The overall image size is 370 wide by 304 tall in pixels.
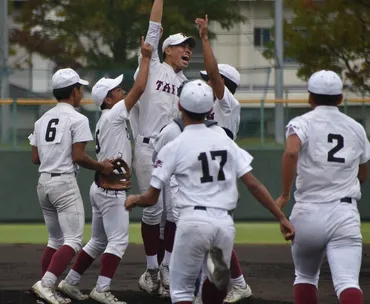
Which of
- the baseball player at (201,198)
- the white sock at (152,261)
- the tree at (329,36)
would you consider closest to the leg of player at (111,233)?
the white sock at (152,261)

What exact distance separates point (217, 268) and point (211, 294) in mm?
325

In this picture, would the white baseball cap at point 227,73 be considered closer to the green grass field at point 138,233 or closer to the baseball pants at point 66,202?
the baseball pants at point 66,202

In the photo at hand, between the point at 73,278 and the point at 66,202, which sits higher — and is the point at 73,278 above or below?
below

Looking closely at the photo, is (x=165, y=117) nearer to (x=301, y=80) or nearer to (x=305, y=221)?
(x=305, y=221)

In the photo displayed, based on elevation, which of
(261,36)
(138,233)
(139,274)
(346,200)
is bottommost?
(138,233)

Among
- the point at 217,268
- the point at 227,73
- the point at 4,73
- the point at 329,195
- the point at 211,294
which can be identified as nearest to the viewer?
the point at 217,268

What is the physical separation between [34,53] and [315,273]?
45.8 ft

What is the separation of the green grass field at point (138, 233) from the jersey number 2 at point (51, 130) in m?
5.43

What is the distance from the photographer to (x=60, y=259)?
996cm

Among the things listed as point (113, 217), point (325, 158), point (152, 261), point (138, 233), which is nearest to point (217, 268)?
point (325, 158)

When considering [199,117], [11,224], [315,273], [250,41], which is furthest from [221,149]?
[250,41]

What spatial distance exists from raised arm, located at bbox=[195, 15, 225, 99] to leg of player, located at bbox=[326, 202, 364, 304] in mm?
2140

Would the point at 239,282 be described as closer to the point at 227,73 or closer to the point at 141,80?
the point at 227,73

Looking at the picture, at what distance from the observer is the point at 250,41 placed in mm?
18469
